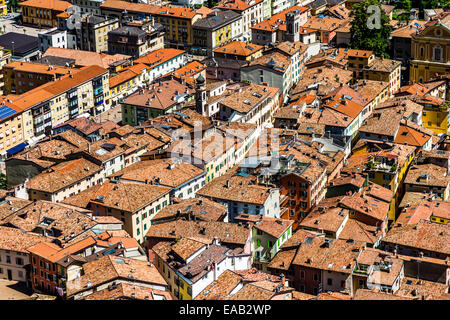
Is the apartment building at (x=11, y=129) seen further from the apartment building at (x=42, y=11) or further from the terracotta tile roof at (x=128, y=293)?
the apartment building at (x=42, y=11)

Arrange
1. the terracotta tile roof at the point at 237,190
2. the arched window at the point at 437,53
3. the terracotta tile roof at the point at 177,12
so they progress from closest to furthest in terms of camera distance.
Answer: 1. the terracotta tile roof at the point at 237,190
2. the arched window at the point at 437,53
3. the terracotta tile roof at the point at 177,12

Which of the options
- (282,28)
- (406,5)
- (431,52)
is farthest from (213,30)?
(406,5)

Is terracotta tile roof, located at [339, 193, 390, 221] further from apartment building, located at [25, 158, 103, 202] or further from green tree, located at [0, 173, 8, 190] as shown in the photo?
green tree, located at [0, 173, 8, 190]

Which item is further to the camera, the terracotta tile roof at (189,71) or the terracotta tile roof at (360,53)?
the terracotta tile roof at (360,53)

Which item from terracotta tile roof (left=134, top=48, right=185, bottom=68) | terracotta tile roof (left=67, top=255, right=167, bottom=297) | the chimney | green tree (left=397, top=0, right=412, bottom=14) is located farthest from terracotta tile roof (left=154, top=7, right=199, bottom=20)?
terracotta tile roof (left=67, top=255, right=167, bottom=297)

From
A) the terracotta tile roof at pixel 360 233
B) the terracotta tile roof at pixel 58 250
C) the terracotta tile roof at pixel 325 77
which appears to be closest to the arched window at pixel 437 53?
the terracotta tile roof at pixel 325 77
